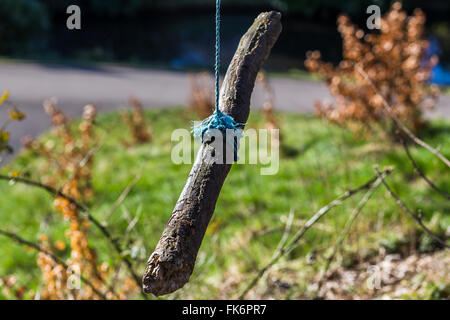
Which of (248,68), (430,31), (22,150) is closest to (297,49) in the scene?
(430,31)

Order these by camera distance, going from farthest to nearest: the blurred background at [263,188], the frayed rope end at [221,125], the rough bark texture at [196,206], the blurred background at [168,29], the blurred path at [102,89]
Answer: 1. the blurred background at [168,29]
2. the blurred path at [102,89]
3. the blurred background at [263,188]
4. the frayed rope end at [221,125]
5. the rough bark texture at [196,206]

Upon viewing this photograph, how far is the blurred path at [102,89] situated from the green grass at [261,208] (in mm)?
3648

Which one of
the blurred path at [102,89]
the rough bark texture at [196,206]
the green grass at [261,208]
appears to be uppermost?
the rough bark texture at [196,206]

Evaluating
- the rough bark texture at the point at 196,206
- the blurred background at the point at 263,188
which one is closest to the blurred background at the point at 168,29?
the blurred background at the point at 263,188

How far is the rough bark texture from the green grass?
0.87 meters

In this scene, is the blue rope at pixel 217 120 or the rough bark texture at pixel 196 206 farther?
the blue rope at pixel 217 120

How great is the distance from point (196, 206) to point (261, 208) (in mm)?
3245

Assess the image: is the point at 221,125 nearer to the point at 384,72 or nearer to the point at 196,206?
the point at 196,206

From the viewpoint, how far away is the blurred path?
34.7 ft

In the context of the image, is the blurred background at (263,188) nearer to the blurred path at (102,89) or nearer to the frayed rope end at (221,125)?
the blurred path at (102,89)

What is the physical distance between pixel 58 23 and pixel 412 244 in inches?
913

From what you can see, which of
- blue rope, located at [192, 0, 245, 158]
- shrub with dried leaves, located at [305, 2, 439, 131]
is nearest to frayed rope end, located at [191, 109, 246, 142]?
blue rope, located at [192, 0, 245, 158]

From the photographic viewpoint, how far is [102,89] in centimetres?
1240

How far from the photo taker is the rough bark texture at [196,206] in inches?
50.0
